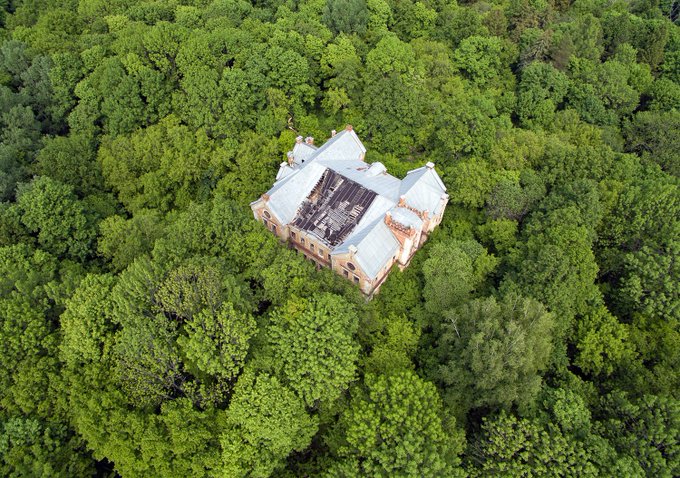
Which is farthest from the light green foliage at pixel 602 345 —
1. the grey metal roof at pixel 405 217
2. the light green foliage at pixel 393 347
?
the grey metal roof at pixel 405 217

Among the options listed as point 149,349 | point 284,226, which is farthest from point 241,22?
point 149,349

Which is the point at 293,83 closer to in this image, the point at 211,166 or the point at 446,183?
the point at 211,166

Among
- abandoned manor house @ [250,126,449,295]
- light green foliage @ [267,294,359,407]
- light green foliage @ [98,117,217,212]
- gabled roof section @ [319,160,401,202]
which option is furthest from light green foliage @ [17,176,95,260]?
gabled roof section @ [319,160,401,202]

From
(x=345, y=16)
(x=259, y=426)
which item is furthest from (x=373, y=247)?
(x=345, y=16)

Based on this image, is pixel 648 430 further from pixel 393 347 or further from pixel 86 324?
pixel 86 324

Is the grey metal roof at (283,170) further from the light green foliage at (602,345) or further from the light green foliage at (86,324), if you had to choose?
the light green foliage at (602,345)

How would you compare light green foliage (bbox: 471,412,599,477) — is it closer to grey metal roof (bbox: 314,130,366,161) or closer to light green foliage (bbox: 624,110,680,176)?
grey metal roof (bbox: 314,130,366,161)
